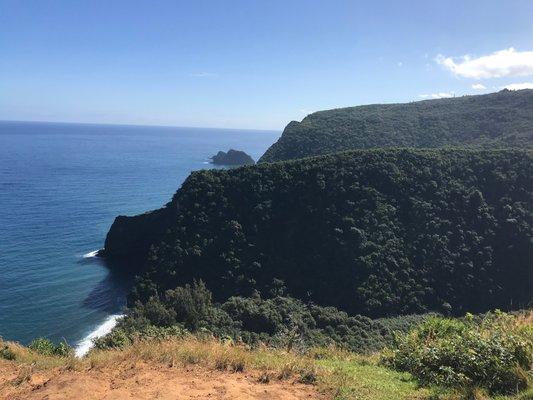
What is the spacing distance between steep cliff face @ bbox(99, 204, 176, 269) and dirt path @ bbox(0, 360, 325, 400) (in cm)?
5001

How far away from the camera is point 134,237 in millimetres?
61875

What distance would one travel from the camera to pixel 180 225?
5044cm

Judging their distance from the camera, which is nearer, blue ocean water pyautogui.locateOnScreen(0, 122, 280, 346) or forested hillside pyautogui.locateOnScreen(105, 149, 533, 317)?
blue ocean water pyautogui.locateOnScreen(0, 122, 280, 346)

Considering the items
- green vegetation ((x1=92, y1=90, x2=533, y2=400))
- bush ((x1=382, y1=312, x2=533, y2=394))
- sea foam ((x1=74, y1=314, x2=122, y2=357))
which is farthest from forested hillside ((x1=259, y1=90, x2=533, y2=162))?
bush ((x1=382, y1=312, x2=533, y2=394))

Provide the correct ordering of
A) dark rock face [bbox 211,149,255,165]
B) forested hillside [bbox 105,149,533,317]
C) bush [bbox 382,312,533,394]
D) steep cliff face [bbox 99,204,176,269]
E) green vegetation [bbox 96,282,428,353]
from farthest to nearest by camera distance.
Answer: dark rock face [bbox 211,149,255,165]
steep cliff face [bbox 99,204,176,269]
forested hillside [bbox 105,149,533,317]
green vegetation [bbox 96,282,428,353]
bush [bbox 382,312,533,394]

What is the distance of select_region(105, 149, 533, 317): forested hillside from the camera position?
42.8 m

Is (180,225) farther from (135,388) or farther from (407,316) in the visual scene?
(135,388)

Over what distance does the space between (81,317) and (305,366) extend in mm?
37217

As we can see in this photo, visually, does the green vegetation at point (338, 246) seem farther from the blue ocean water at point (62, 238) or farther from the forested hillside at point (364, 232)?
the blue ocean water at point (62, 238)

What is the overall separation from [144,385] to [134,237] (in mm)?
55724

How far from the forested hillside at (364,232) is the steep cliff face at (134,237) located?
306 cm

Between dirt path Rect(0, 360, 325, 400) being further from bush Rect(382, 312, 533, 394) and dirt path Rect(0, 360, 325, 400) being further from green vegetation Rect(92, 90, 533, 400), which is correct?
green vegetation Rect(92, 90, 533, 400)

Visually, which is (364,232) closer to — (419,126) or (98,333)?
(98,333)

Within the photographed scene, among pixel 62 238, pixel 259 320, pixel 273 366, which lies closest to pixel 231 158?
pixel 62 238
